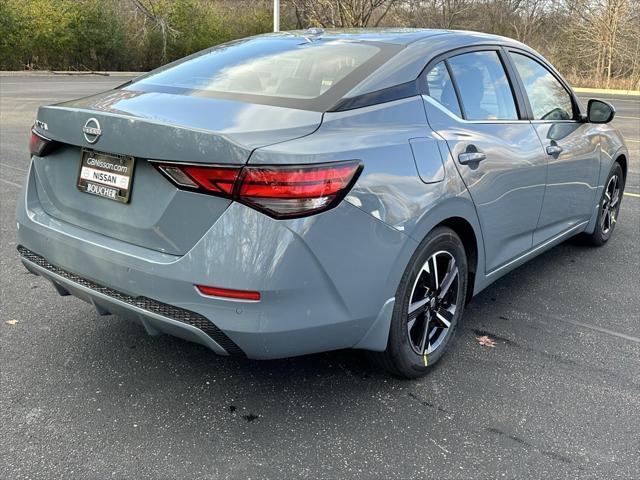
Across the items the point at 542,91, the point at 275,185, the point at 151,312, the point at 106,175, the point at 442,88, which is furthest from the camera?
the point at 542,91

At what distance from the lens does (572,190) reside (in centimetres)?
419

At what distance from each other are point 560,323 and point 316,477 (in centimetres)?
207

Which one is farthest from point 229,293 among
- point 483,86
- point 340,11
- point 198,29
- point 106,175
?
point 198,29

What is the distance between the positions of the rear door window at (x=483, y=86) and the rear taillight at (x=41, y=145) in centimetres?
Answer: 200

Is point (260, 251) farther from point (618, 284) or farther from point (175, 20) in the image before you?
point (175, 20)

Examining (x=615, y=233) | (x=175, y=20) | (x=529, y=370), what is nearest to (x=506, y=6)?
(x=175, y=20)

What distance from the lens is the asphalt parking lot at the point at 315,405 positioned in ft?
7.82

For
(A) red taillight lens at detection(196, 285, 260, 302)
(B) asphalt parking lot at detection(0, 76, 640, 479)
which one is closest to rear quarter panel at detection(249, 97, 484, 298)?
(A) red taillight lens at detection(196, 285, 260, 302)

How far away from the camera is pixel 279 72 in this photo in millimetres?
3031

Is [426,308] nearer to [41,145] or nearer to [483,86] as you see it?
[483,86]

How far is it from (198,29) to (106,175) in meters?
36.6

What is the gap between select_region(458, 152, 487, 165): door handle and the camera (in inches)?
115

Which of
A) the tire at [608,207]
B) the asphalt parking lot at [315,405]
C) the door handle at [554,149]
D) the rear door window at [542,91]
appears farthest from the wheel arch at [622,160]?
the asphalt parking lot at [315,405]

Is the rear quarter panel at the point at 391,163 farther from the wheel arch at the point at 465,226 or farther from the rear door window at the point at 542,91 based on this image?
the rear door window at the point at 542,91
